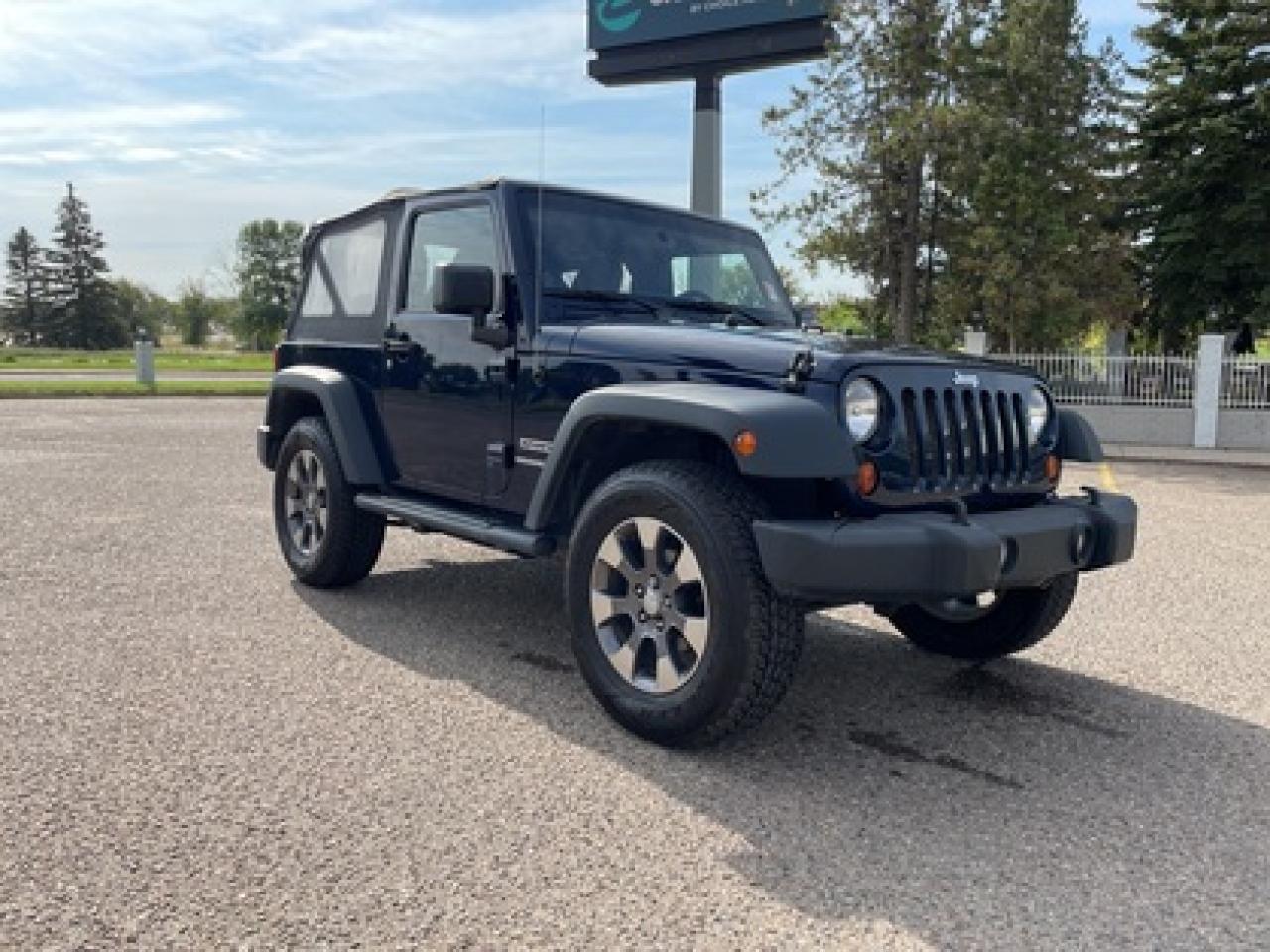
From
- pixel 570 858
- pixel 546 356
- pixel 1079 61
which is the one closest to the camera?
pixel 570 858

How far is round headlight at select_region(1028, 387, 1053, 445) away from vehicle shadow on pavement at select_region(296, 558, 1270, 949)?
1.06 metres

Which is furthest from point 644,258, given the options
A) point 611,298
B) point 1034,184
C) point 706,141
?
point 706,141

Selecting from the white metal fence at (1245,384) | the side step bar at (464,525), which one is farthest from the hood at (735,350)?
the white metal fence at (1245,384)

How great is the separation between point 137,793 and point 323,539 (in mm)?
2401

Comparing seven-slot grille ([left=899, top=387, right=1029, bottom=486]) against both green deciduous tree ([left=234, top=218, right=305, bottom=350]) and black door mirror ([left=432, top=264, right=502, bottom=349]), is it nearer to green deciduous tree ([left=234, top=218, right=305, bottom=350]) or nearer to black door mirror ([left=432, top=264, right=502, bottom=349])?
black door mirror ([left=432, top=264, right=502, bottom=349])

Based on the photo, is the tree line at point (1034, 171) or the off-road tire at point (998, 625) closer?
the off-road tire at point (998, 625)

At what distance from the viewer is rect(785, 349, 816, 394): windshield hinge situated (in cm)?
324

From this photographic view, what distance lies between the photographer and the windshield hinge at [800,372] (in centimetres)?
324

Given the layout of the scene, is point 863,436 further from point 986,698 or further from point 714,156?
point 714,156

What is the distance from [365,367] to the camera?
5102 millimetres

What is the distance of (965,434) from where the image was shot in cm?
351

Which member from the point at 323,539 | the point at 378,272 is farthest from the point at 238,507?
the point at 378,272

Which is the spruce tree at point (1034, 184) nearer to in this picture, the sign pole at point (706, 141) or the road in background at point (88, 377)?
the sign pole at point (706, 141)

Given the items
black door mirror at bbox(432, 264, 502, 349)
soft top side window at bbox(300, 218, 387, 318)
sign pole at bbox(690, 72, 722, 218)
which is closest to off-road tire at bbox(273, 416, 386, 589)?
soft top side window at bbox(300, 218, 387, 318)
